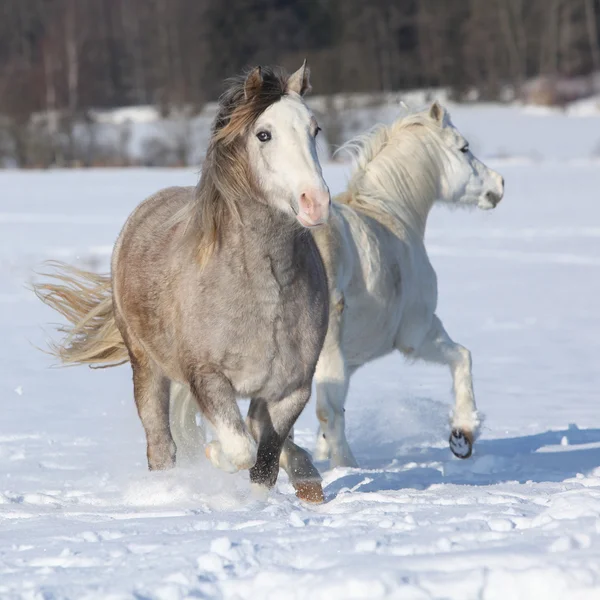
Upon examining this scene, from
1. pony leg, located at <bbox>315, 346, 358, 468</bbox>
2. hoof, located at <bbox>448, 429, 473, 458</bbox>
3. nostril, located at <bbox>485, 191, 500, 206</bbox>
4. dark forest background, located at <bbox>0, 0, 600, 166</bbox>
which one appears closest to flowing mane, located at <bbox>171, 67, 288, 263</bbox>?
pony leg, located at <bbox>315, 346, 358, 468</bbox>

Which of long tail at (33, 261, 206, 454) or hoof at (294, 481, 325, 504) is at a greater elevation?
long tail at (33, 261, 206, 454)

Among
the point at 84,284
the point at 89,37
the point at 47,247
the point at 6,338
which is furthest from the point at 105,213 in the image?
the point at 89,37

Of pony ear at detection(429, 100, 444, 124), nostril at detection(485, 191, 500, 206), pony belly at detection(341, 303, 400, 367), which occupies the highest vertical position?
pony ear at detection(429, 100, 444, 124)

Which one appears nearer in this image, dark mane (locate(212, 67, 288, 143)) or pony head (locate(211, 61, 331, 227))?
pony head (locate(211, 61, 331, 227))

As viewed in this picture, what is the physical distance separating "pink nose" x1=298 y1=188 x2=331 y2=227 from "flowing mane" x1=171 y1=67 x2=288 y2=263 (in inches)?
13.5

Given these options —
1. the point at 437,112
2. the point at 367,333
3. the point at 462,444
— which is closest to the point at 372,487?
the point at 462,444

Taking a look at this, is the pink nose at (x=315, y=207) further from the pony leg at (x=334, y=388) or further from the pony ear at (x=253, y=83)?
the pony leg at (x=334, y=388)

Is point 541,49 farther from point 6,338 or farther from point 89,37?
point 6,338

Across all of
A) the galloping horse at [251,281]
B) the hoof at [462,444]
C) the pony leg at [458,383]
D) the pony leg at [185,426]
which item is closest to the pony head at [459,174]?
the pony leg at [458,383]

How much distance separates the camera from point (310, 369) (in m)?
4.07

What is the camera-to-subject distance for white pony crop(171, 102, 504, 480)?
16.5 feet

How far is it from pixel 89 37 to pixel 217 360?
146ft

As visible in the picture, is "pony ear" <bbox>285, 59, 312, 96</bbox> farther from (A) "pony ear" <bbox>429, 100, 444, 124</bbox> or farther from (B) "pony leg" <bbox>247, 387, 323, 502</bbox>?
(A) "pony ear" <bbox>429, 100, 444, 124</bbox>

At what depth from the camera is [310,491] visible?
425 cm
